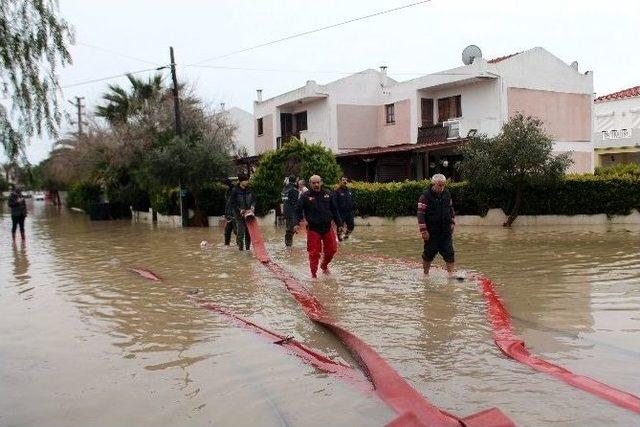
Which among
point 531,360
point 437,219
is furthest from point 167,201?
point 531,360

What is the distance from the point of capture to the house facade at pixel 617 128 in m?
33.0

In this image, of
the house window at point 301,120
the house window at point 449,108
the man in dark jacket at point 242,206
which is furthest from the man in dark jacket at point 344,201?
the house window at point 301,120

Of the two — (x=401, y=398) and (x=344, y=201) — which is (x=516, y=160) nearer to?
(x=344, y=201)

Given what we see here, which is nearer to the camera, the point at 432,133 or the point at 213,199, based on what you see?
the point at 213,199

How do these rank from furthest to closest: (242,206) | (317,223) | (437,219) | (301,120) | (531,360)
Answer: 1. (301,120)
2. (242,206)
3. (317,223)
4. (437,219)
5. (531,360)

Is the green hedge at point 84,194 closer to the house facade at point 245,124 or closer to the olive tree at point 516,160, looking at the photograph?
the house facade at point 245,124

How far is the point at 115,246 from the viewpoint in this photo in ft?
54.7

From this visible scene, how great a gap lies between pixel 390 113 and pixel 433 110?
2.79 m

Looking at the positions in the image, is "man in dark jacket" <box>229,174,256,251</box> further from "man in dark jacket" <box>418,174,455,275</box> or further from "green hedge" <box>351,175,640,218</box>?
"green hedge" <box>351,175,640,218</box>

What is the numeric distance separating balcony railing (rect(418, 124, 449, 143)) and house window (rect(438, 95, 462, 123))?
101 centimetres

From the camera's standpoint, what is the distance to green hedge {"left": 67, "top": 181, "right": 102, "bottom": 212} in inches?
1590

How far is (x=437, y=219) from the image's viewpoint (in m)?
9.41

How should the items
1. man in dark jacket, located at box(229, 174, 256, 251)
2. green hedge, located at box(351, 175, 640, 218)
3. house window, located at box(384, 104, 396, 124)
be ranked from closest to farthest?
man in dark jacket, located at box(229, 174, 256, 251) < green hedge, located at box(351, 175, 640, 218) < house window, located at box(384, 104, 396, 124)

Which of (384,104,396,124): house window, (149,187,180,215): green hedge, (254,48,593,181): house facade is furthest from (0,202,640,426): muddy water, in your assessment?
(384,104,396,124): house window
